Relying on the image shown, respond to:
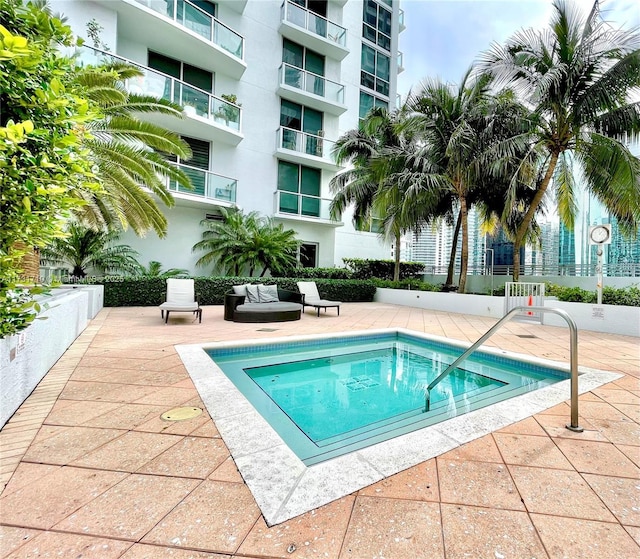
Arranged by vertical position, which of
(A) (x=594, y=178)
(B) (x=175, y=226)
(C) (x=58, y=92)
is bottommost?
(C) (x=58, y=92)

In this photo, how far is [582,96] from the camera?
8.27 meters

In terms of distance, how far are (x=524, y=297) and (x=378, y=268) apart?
8.44 meters

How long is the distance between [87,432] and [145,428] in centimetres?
40

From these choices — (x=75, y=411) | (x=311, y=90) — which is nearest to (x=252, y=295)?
(x=75, y=411)

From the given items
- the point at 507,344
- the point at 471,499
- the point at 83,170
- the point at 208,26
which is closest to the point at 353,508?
the point at 471,499

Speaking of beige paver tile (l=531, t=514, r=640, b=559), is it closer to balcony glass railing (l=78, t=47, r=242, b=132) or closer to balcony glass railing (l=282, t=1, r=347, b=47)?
balcony glass railing (l=78, t=47, r=242, b=132)

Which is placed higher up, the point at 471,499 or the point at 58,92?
the point at 58,92

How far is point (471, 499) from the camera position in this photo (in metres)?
1.78

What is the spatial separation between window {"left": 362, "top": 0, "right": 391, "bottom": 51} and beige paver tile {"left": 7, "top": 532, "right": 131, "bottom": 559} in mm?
22049

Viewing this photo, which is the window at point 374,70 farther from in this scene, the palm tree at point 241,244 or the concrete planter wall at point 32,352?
the concrete planter wall at point 32,352

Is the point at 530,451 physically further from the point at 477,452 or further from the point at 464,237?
the point at 464,237

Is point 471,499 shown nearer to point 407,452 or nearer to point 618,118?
point 407,452

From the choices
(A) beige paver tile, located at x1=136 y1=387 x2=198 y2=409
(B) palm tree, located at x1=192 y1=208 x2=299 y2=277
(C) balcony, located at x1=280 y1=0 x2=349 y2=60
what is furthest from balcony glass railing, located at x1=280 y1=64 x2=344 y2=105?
(A) beige paver tile, located at x1=136 y1=387 x2=198 y2=409

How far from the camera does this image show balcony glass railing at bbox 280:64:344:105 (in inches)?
569
